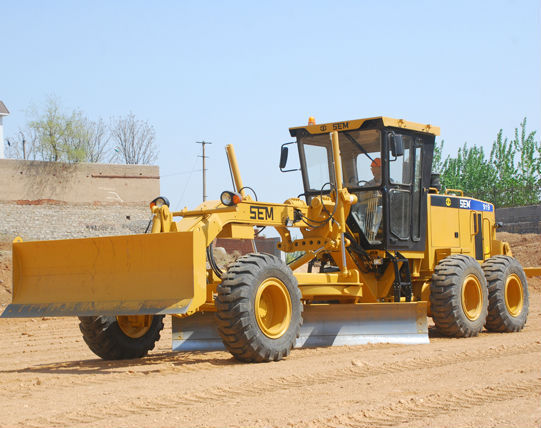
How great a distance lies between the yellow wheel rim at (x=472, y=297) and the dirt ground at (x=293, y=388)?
1.19 metres

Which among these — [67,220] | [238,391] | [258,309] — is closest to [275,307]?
[258,309]

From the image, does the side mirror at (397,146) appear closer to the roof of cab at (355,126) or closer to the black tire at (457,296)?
the roof of cab at (355,126)

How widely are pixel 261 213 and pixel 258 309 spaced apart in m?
1.54

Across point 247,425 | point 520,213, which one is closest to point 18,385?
point 247,425

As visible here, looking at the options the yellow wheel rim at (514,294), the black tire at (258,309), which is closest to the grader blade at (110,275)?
the black tire at (258,309)

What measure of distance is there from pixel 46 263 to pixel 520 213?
28.2 meters

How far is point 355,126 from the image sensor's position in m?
11.2

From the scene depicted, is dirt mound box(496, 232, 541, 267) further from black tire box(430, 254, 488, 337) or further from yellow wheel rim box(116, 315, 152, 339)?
yellow wheel rim box(116, 315, 152, 339)

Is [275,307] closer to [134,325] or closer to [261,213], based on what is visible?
[261,213]

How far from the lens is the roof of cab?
440 inches

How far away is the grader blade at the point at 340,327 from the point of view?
32.0 feet

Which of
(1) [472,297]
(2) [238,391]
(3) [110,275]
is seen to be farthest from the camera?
(1) [472,297]

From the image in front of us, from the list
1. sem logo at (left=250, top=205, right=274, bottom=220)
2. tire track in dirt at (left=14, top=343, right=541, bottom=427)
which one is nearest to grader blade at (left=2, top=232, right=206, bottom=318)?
tire track in dirt at (left=14, top=343, right=541, bottom=427)

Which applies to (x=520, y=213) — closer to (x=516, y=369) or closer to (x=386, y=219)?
(x=386, y=219)
